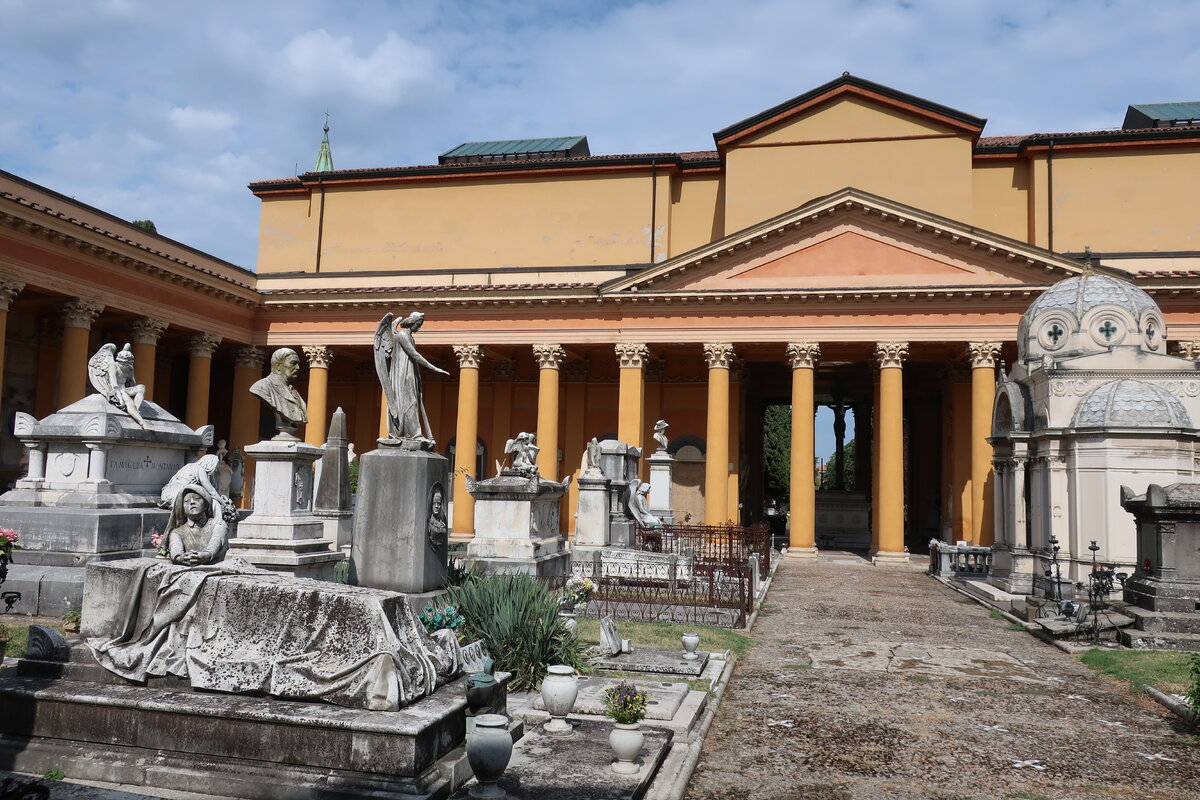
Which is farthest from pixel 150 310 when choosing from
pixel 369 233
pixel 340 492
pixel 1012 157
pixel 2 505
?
pixel 1012 157

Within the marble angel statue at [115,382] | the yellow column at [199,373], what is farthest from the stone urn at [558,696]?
the yellow column at [199,373]

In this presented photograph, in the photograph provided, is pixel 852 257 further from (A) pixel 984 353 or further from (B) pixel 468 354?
(B) pixel 468 354

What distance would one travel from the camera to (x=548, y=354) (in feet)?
99.1

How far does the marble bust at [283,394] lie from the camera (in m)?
10.3

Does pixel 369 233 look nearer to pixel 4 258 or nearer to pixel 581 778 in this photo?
pixel 4 258

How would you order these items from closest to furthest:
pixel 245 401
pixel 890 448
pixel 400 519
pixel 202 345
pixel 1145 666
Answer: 1. pixel 400 519
2. pixel 1145 666
3. pixel 890 448
4. pixel 202 345
5. pixel 245 401

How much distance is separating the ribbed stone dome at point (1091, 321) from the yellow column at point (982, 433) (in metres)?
6.87

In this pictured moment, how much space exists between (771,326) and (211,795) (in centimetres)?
2550

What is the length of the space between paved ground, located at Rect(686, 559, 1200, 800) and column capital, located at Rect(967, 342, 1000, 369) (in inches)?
622

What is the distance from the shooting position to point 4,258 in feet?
71.3

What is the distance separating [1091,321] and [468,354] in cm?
1970

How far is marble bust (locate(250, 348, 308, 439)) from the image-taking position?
10.3m

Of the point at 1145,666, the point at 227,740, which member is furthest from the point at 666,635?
the point at 227,740

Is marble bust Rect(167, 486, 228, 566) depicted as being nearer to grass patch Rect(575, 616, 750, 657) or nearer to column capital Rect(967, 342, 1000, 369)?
grass patch Rect(575, 616, 750, 657)
